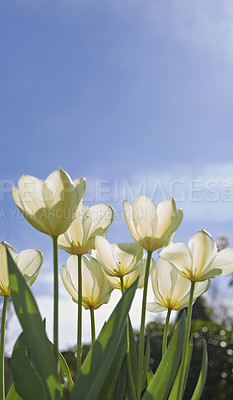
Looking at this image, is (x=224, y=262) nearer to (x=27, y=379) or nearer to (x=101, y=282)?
(x=101, y=282)

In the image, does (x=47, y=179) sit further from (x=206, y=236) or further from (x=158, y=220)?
(x=206, y=236)

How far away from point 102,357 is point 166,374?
6.1 inches

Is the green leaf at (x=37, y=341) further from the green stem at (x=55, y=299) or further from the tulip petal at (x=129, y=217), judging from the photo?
the tulip petal at (x=129, y=217)

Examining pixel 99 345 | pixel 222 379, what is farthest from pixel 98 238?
pixel 222 379

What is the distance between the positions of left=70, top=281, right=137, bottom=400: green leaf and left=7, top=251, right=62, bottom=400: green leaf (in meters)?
0.03

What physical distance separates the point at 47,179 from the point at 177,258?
27 cm

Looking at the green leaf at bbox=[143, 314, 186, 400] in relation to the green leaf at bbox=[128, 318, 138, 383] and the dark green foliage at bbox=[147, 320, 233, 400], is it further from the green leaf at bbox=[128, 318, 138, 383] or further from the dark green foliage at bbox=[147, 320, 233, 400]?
the dark green foliage at bbox=[147, 320, 233, 400]

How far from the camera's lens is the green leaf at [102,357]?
0.66 meters

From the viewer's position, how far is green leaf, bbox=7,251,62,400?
2.16ft

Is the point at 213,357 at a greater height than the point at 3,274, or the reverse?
the point at 3,274

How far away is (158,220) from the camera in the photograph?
0.83m

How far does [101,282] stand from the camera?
91 centimetres

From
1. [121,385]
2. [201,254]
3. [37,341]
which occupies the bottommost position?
[121,385]

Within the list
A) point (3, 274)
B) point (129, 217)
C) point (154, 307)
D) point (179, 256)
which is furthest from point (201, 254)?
point (3, 274)
